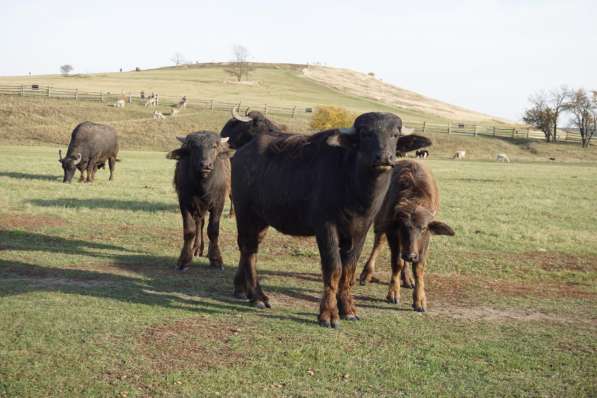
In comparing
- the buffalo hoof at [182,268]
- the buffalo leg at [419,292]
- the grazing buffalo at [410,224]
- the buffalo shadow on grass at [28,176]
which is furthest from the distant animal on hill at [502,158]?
the buffalo leg at [419,292]

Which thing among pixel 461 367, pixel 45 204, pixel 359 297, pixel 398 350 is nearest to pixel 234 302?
pixel 359 297

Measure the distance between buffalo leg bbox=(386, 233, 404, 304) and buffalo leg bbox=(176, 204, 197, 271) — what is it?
3.68 meters

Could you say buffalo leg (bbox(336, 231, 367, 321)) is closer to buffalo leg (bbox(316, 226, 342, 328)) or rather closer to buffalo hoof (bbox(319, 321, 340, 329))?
buffalo leg (bbox(316, 226, 342, 328))

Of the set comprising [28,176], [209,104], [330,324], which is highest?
[209,104]

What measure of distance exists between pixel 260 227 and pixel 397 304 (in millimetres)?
2362

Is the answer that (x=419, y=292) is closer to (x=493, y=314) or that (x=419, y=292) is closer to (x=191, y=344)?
(x=493, y=314)

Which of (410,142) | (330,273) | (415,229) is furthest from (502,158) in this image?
(330,273)

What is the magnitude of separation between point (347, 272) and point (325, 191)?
1091mm

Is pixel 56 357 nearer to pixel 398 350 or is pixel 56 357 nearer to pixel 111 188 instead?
pixel 398 350

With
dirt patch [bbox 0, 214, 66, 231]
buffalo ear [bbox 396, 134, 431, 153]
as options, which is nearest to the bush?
dirt patch [bbox 0, 214, 66, 231]

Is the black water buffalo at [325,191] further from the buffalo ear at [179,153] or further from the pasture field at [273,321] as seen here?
the buffalo ear at [179,153]

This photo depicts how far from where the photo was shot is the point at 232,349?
7.18 metres

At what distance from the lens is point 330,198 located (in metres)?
8.43

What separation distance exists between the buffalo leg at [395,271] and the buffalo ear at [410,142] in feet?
6.25
